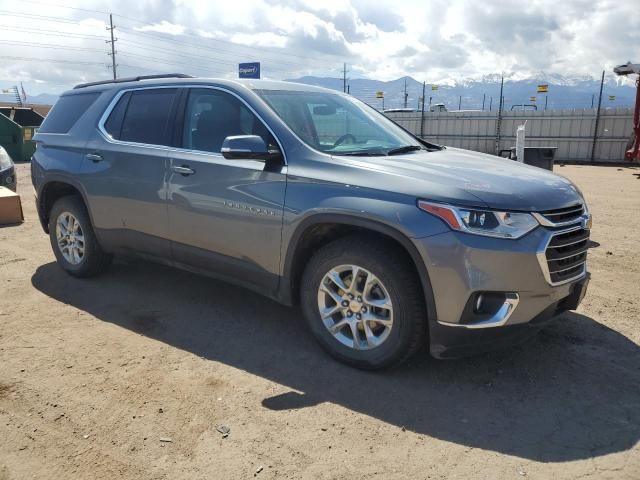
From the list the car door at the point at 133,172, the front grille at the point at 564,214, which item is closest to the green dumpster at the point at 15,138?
the car door at the point at 133,172

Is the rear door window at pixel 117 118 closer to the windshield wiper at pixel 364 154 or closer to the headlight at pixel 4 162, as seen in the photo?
the windshield wiper at pixel 364 154

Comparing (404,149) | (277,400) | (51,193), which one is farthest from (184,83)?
(277,400)

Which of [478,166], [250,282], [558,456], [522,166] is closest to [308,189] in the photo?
[250,282]

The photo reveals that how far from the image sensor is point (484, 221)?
288cm

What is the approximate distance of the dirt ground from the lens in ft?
8.29

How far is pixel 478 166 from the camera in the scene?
11.5 ft

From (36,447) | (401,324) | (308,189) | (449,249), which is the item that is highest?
(308,189)

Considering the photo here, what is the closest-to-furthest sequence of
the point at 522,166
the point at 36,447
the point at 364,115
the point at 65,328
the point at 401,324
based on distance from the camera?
1. the point at 36,447
2. the point at 401,324
3. the point at 522,166
4. the point at 65,328
5. the point at 364,115

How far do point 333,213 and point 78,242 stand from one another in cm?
298

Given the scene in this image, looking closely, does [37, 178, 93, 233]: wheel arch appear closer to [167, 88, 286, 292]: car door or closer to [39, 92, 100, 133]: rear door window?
[39, 92, 100, 133]: rear door window

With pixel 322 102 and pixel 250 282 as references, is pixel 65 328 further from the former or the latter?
pixel 322 102

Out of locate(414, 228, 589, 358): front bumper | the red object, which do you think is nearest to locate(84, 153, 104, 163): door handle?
locate(414, 228, 589, 358): front bumper

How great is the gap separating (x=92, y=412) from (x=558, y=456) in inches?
94.4

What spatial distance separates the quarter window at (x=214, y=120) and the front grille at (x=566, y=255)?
6.42 feet
